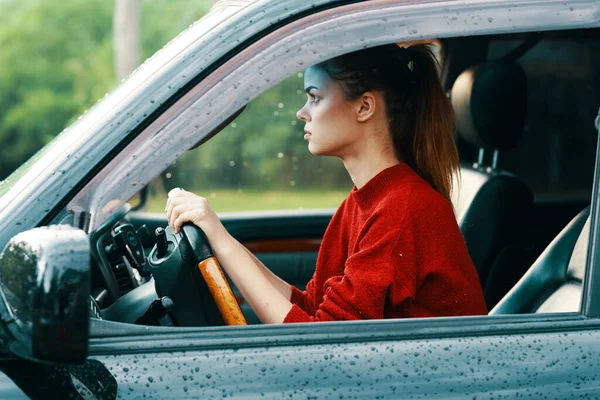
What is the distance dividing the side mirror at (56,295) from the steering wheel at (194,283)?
42cm

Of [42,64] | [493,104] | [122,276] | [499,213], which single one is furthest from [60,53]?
[122,276]

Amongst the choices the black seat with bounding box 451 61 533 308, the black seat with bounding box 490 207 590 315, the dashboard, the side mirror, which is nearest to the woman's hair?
the black seat with bounding box 490 207 590 315

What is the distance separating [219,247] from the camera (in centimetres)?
178

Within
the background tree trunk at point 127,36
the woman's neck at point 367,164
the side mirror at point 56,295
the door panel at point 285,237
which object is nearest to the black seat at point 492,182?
the door panel at point 285,237

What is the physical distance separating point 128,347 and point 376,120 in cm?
82

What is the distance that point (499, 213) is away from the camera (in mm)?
3129

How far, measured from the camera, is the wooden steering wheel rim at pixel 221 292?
5.57ft

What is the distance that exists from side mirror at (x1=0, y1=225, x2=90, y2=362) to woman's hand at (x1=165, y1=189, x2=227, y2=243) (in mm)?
454

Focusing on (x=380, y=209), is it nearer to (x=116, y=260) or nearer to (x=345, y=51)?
(x=345, y=51)

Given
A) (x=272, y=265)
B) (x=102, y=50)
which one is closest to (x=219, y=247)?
(x=272, y=265)

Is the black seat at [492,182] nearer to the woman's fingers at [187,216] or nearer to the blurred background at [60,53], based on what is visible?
the woman's fingers at [187,216]

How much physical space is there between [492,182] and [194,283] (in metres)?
1.60

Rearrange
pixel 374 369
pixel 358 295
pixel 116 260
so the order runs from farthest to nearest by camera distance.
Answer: pixel 116 260, pixel 358 295, pixel 374 369

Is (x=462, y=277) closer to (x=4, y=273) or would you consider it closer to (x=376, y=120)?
(x=376, y=120)
